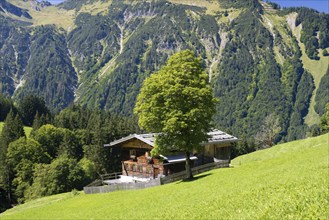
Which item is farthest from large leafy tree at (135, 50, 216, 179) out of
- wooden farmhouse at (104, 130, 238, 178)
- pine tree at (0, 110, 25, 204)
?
pine tree at (0, 110, 25, 204)

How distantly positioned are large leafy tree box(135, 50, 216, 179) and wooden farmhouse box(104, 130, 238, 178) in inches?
484

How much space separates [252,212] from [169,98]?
33034 millimetres

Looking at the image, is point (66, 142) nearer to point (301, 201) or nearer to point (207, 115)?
point (207, 115)

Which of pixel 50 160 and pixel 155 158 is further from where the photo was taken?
pixel 50 160

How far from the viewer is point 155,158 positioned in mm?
63594

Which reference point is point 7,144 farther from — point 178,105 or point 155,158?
point 178,105

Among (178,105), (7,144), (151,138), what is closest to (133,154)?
(151,138)

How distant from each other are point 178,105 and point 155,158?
772 inches

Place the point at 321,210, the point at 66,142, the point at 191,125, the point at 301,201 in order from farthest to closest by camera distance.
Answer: the point at 66,142, the point at 191,125, the point at 301,201, the point at 321,210

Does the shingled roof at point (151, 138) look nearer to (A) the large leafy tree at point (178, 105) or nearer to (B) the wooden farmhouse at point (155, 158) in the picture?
(B) the wooden farmhouse at point (155, 158)

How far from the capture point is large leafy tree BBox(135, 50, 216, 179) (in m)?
45.9

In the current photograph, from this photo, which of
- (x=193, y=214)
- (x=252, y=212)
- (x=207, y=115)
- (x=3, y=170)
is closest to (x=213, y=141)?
(x=207, y=115)

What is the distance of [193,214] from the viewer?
61.9 feet

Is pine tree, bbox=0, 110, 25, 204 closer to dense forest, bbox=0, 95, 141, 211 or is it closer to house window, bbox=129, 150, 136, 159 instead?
dense forest, bbox=0, 95, 141, 211
